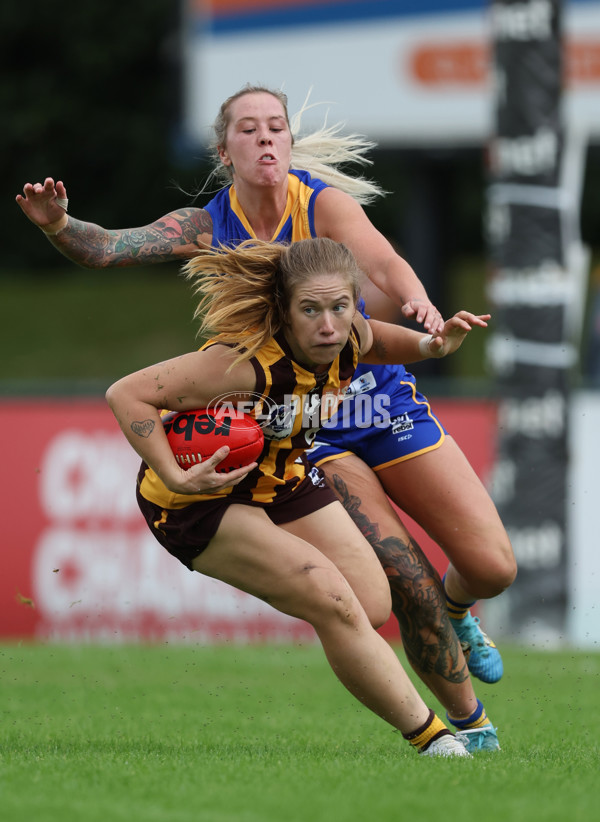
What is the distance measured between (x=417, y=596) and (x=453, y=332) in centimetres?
124

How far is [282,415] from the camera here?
16.3 feet

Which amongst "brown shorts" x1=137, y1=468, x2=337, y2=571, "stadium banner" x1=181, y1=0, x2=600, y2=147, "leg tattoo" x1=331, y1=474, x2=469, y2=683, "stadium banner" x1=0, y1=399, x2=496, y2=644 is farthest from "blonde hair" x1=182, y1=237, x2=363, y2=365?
"stadium banner" x1=181, y1=0, x2=600, y2=147

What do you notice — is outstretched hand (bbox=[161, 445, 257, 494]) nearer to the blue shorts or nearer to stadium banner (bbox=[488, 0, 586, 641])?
the blue shorts

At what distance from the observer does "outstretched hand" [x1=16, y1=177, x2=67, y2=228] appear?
5.20m

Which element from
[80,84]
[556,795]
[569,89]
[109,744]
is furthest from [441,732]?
[80,84]

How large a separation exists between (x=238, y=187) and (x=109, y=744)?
7.60 ft

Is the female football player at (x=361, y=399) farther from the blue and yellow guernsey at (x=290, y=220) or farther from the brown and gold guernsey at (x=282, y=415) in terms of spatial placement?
the brown and gold guernsey at (x=282, y=415)

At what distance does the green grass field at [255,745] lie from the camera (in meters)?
4.11

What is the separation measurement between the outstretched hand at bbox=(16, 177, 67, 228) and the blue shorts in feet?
4.50

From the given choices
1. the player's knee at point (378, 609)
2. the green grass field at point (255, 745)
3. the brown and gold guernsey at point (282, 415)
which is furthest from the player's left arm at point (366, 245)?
the green grass field at point (255, 745)

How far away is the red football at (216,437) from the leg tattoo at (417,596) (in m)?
0.90

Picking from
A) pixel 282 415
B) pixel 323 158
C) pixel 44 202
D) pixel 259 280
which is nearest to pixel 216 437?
pixel 282 415

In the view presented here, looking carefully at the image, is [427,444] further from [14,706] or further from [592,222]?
[592,222]

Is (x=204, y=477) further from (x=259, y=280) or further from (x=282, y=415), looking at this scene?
(x=259, y=280)
